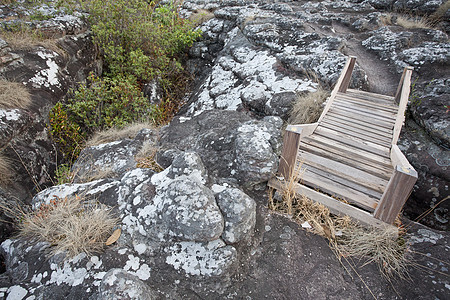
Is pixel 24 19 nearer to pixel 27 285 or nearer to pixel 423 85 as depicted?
pixel 27 285

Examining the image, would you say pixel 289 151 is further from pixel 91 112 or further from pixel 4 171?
pixel 91 112

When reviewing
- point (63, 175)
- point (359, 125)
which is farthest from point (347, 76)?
point (63, 175)

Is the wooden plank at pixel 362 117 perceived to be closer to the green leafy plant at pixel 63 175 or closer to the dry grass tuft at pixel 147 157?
the dry grass tuft at pixel 147 157

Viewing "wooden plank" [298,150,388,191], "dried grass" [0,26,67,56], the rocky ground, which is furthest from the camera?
"dried grass" [0,26,67,56]

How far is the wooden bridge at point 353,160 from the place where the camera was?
→ 10.2ft

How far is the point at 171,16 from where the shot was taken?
10.3m

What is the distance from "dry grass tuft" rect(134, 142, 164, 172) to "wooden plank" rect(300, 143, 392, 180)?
2716 mm

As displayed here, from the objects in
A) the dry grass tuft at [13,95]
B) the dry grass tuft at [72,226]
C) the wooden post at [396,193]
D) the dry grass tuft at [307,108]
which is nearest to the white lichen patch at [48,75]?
the dry grass tuft at [13,95]

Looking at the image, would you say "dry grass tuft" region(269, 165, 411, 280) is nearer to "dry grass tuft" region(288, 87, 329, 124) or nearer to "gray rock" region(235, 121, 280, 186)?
"gray rock" region(235, 121, 280, 186)

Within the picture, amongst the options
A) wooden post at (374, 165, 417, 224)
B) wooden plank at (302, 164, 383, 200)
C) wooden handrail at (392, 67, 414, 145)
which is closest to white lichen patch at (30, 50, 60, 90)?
wooden plank at (302, 164, 383, 200)

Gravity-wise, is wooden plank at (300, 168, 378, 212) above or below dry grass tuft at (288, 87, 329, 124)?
below

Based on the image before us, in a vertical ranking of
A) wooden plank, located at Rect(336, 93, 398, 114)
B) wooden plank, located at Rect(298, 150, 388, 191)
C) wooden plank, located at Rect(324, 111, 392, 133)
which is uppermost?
wooden plank, located at Rect(336, 93, 398, 114)

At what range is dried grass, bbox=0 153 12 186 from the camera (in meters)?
3.98

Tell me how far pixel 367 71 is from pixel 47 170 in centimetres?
894
